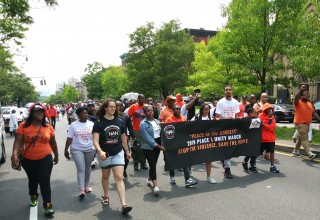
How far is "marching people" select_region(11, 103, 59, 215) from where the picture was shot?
16.1ft

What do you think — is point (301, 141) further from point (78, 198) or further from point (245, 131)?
point (78, 198)

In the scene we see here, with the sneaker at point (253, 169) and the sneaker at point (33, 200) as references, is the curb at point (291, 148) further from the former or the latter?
the sneaker at point (33, 200)

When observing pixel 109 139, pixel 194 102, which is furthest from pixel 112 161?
pixel 194 102

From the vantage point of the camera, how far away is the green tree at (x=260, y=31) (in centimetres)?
1512

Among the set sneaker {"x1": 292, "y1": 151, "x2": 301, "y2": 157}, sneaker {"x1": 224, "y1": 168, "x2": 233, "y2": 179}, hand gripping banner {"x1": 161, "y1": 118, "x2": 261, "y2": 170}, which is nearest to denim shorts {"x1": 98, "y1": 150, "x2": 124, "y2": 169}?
hand gripping banner {"x1": 161, "y1": 118, "x2": 261, "y2": 170}

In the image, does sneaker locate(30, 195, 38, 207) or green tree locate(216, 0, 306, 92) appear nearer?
sneaker locate(30, 195, 38, 207)

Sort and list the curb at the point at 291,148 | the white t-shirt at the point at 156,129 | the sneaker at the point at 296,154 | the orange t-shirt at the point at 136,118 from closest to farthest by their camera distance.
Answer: the white t-shirt at the point at 156,129 < the orange t-shirt at the point at 136,118 < the curb at the point at 291,148 < the sneaker at the point at 296,154

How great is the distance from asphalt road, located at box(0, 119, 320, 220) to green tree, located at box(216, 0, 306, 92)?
8.94 metres

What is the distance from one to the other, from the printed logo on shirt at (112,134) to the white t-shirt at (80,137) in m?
0.96

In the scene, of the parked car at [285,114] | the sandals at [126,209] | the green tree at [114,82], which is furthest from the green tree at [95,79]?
the sandals at [126,209]

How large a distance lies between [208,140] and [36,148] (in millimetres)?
3577

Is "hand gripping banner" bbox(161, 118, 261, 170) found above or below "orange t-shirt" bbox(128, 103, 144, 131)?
below

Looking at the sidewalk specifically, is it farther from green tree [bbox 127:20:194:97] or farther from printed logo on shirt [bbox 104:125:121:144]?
green tree [bbox 127:20:194:97]

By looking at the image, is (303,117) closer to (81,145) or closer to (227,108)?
(227,108)
